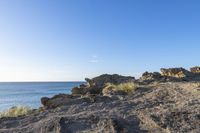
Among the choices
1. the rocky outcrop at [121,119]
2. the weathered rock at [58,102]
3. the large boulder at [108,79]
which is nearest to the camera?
the rocky outcrop at [121,119]

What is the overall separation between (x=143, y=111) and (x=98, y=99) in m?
3.95

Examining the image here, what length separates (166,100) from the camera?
13539 millimetres

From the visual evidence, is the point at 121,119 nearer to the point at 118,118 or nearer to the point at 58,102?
the point at 118,118

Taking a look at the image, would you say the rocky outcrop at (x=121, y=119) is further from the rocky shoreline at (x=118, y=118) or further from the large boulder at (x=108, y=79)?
the large boulder at (x=108, y=79)

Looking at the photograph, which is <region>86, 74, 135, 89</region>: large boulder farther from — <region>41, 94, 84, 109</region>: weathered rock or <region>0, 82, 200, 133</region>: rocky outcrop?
<region>0, 82, 200, 133</region>: rocky outcrop

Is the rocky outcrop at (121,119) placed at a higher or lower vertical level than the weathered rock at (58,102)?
lower

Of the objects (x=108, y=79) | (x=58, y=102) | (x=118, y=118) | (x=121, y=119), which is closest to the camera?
(x=121, y=119)

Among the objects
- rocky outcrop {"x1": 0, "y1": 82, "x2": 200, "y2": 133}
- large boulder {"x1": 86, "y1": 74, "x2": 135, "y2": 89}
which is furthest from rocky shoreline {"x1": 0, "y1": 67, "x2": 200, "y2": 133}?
large boulder {"x1": 86, "y1": 74, "x2": 135, "y2": 89}

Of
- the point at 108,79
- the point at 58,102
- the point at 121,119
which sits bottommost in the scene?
the point at 121,119

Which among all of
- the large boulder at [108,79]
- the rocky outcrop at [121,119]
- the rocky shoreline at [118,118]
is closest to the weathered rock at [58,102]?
the rocky shoreline at [118,118]

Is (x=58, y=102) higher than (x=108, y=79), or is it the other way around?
(x=108, y=79)

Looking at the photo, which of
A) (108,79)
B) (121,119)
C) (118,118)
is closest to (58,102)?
(118,118)

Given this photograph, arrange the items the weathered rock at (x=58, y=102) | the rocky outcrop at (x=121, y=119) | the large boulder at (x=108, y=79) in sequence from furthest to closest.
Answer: the large boulder at (x=108, y=79)
the weathered rock at (x=58, y=102)
the rocky outcrop at (x=121, y=119)

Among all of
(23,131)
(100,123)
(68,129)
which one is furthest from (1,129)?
(100,123)
